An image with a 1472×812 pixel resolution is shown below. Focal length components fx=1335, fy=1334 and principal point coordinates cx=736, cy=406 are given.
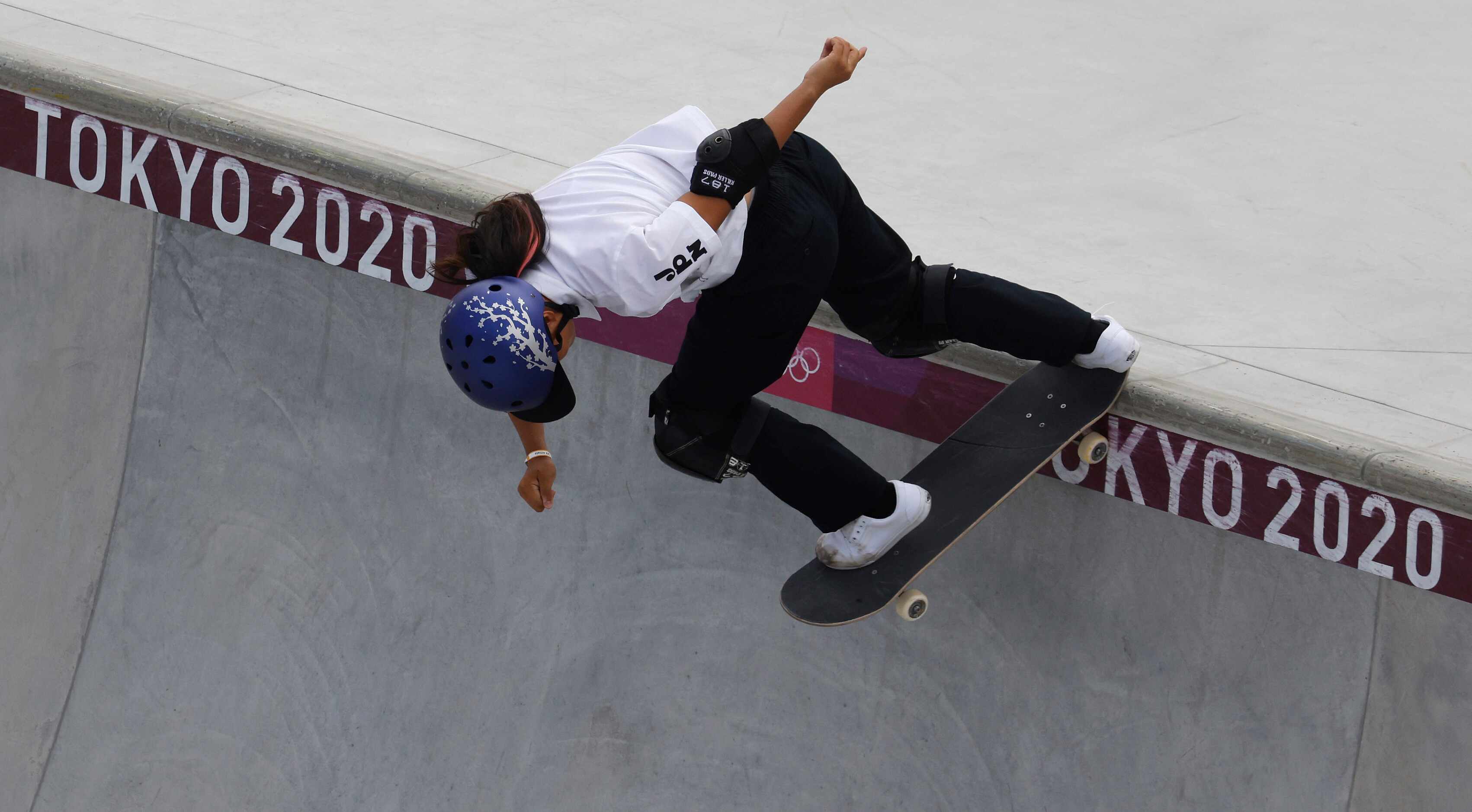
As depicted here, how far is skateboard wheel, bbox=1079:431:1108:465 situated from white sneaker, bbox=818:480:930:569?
43 cm

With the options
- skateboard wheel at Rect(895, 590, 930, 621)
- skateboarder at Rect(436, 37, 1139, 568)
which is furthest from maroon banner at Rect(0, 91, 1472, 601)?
skateboard wheel at Rect(895, 590, 930, 621)

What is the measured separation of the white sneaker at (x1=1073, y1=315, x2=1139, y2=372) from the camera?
11.3 ft

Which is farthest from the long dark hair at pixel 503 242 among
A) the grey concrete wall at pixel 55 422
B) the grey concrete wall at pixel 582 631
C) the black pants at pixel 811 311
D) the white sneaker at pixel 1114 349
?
the grey concrete wall at pixel 55 422

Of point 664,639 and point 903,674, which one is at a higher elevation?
point 903,674

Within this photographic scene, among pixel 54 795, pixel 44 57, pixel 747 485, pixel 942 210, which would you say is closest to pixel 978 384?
pixel 747 485

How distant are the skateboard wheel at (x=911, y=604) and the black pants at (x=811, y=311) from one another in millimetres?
264

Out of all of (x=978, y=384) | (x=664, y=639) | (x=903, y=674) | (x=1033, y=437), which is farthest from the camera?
(x=664, y=639)

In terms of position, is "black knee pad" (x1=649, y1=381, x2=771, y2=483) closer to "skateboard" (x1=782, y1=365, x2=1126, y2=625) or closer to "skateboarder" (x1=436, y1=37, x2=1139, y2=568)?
"skateboarder" (x1=436, y1=37, x2=1139, y2=568)

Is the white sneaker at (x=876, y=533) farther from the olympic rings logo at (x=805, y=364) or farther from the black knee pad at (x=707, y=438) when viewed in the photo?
the olympic rings logo at (x=805, y=364)

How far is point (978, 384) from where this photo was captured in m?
3.79

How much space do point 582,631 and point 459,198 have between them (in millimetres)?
1512

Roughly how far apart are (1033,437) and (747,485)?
1051mm

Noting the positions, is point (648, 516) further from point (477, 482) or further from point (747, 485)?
point (477, 482)

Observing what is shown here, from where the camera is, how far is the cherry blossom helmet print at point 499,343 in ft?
9.48
